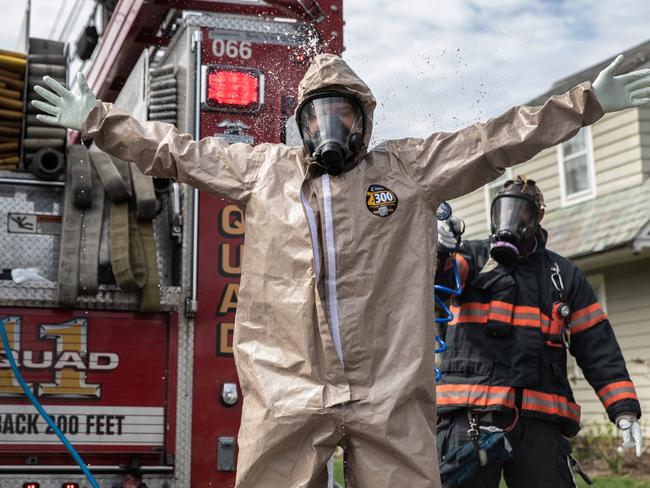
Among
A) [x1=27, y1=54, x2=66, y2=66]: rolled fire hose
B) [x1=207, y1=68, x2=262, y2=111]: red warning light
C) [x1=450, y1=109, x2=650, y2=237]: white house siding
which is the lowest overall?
[x1=207, y1=68, x2=262, y2=111]: red warning light

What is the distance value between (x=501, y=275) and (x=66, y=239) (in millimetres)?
1944

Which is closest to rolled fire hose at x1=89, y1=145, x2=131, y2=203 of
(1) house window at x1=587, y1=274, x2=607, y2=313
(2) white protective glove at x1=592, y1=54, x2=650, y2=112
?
(2) white protective glove at x1=592, y1=54, x2=650, y2=112

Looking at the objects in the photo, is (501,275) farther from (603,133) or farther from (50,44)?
(603,133)

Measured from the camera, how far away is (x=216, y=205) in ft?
16.9

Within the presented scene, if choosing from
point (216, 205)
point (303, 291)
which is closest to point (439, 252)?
point (216, 205)

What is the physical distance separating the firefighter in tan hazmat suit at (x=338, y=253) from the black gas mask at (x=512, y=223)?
1259mm

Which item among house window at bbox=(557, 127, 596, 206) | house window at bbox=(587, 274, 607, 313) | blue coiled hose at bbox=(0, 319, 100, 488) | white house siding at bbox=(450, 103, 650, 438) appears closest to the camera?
blue coiled hose at bbox=(0, 319, 100, 488)

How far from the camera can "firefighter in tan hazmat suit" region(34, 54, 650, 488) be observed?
11.1 ft

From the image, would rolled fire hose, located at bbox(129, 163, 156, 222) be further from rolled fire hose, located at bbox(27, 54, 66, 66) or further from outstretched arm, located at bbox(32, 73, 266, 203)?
outstretched arm, located at bbox(32, 73, 266, 203)

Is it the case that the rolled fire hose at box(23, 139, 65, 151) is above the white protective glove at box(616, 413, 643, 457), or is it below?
above

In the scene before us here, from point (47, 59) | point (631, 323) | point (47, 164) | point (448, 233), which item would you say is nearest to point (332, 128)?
point (448, 233)

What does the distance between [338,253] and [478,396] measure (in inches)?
59.5

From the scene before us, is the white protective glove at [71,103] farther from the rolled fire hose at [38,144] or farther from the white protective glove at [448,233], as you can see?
the white protective glove at [448,233]

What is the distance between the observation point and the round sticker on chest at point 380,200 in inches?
141
